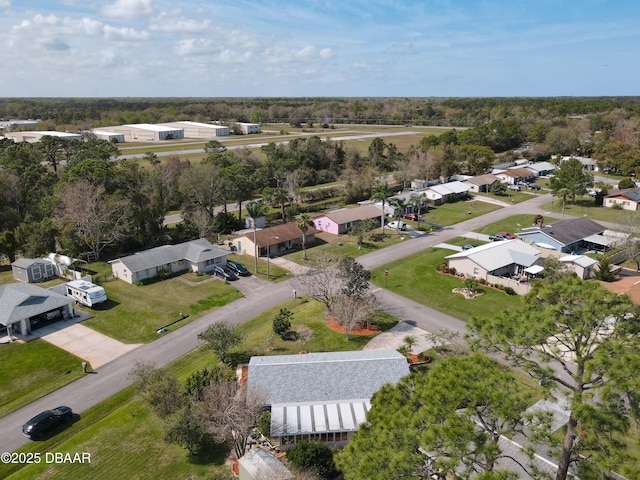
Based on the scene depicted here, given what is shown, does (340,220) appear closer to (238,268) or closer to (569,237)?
(238,268)

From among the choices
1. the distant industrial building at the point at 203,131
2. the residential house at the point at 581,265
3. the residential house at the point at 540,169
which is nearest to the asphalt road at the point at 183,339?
the residential house at the point at 581,265

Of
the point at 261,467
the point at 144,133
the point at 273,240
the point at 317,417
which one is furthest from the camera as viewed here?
the point at 144,133

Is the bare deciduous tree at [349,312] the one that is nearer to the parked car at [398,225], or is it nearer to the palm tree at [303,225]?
the palm tree at [303,225]

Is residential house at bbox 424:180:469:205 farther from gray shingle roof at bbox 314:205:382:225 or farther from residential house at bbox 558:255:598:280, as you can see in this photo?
residential house at bbox 558:255:598:280

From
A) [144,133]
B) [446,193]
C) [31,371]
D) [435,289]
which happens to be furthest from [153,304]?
[144,133]

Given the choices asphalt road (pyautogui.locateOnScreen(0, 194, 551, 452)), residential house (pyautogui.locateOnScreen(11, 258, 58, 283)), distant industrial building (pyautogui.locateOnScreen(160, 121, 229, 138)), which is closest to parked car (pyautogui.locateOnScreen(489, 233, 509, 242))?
asphalt road (pyautogui.locateOnScreen(0, 194, 551, 452))

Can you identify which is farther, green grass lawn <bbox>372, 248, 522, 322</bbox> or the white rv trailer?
the white rv trailer
